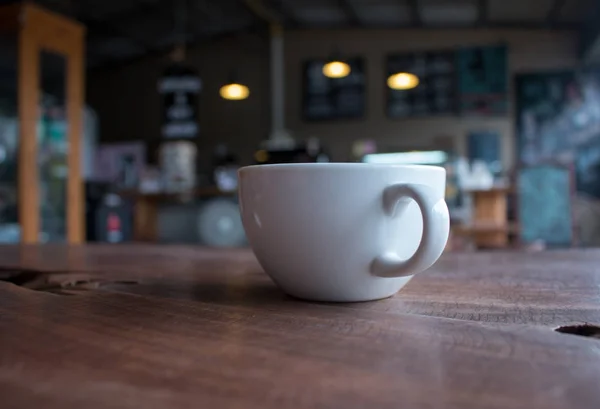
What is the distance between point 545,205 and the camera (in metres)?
4.30

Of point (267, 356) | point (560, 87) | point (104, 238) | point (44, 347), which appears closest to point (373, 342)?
point (267, 356)

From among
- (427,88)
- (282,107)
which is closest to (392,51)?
(427,88)

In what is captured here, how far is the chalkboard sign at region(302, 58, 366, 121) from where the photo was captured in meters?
5.92

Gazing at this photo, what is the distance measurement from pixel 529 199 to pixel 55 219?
3580 mm

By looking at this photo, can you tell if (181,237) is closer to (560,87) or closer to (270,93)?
(270,93)

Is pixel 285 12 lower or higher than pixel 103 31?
higher

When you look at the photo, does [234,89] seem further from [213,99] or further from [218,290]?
[218,290]

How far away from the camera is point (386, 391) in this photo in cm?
21

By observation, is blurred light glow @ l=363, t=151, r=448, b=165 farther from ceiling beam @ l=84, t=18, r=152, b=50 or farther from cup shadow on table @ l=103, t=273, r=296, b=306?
cup shadow on table @ l=103, t=273, r=296, b=306

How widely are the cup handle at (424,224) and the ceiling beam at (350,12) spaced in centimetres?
514

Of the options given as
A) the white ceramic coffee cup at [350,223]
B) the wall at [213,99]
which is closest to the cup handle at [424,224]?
the white ceramic coffee cup at [350,223]

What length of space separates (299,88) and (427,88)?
1407 mm

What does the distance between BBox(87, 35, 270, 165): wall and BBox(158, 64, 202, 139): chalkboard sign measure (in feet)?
0.41

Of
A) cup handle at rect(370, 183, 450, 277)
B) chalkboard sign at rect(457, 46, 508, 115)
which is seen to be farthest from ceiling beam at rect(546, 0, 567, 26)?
cup handle at rect(370, 183, 450, 277)
